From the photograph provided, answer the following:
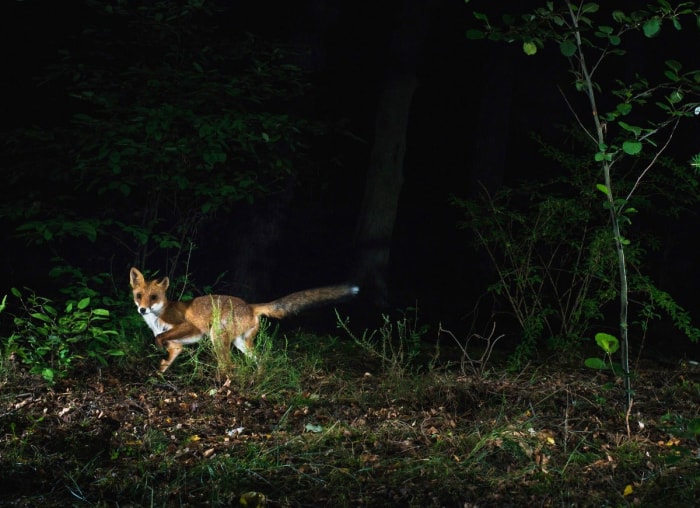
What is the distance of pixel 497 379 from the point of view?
7238 mm

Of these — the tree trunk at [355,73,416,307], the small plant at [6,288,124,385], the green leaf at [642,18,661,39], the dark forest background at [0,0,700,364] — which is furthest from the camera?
the tree trunk at [355,73,416,307]

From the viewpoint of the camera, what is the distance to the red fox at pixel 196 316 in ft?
23.7

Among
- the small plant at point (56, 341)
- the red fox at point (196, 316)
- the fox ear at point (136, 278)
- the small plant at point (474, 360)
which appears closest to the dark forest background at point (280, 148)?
the fox ear at point (136, 278)

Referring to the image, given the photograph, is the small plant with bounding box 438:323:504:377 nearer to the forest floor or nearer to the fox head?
the forest floor

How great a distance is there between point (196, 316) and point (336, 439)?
235 cm

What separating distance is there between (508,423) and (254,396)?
2.12m

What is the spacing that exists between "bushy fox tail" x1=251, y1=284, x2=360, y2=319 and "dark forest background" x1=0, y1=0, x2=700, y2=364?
72 centimetres

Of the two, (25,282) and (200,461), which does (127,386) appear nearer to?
(200,461)

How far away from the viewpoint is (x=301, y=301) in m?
7.93

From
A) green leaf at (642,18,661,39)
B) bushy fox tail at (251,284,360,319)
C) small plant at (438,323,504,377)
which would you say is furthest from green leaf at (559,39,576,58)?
bushy fox tail at (251,284,360,319)

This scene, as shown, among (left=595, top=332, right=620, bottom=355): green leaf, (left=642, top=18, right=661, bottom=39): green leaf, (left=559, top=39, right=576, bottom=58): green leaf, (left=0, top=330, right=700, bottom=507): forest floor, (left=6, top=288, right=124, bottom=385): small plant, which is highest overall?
(left=642, top=18, right=661, bottom=39): green leaf

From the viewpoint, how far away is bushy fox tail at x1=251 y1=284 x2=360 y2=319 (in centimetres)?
779

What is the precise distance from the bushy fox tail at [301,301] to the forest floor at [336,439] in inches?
24.0

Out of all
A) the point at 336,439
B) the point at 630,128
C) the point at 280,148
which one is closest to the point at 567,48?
the point at 630,128
